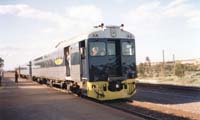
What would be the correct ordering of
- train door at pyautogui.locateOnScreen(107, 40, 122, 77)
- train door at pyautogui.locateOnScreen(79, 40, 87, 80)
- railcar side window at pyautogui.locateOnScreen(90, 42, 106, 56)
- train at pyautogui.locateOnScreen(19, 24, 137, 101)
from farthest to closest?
train door at pyautogui.locateOnScreen(79, 40, 87, 80) → train door at pyautogui.locateOnScreen(107, 40, 122, 77) → railcar side window at pyautogui.locateOnScreen(90, 42, 106, 56) → train at pyautogui.locateOnScreen(19, 24, 137, 101)

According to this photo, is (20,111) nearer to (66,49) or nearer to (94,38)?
(94,38)

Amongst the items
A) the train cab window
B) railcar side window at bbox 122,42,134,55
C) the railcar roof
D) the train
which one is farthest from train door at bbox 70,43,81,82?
railcar side window at bbox 122,42,134,55

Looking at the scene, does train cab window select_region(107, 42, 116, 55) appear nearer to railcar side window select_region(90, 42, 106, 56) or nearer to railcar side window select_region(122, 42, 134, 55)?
railcar side window select_region(90, 42, 106, 56)

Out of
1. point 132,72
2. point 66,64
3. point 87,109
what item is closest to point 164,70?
point 66,64

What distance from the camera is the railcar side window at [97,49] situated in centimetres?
1756

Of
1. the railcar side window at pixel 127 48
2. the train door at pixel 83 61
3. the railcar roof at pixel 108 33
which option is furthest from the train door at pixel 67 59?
the railcar side window at pixel 127 48

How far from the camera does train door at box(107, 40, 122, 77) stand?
17969 millimetres

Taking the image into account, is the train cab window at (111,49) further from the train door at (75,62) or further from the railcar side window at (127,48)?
the train door at (75,62)

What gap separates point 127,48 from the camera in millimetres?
18281

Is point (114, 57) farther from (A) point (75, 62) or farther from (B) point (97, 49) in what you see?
(A) point (75, 62)

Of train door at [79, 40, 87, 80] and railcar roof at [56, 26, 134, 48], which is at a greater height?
railcar roof at [56, 26, 134, 48]

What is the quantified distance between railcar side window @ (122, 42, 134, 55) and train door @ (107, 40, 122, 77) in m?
0.25

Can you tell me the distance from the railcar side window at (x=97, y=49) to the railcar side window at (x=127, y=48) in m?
1.05

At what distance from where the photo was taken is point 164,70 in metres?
57.7
